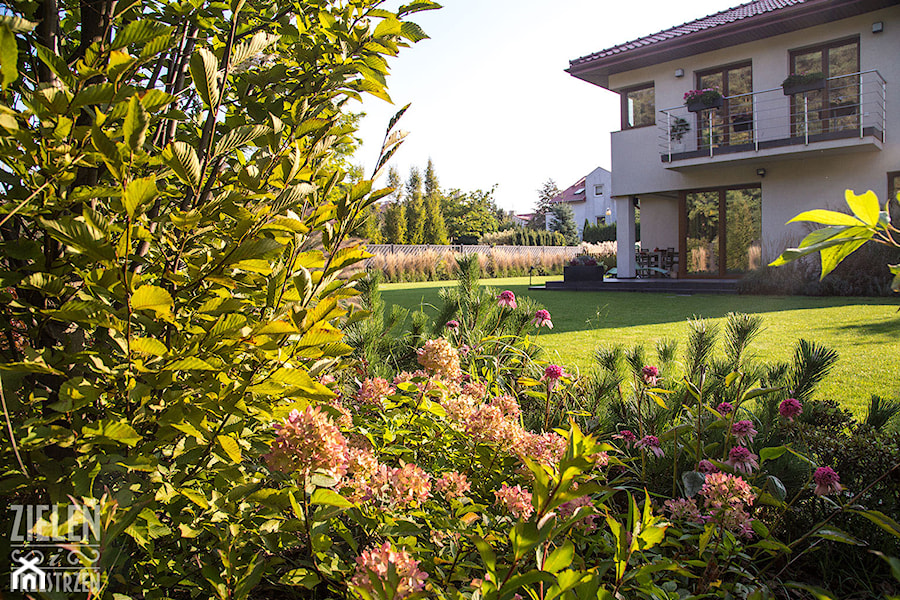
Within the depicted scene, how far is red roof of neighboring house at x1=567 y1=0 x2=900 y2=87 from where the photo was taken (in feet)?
37.0

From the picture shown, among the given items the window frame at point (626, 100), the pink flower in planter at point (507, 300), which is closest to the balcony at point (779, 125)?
the window frame at point (626, 100)

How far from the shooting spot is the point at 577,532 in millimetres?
1308

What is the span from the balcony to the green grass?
12.7 ft

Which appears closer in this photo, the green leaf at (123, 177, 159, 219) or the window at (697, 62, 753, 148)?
the green leaf at (123, 177, 159, 219)

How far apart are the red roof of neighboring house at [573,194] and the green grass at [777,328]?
46.4m

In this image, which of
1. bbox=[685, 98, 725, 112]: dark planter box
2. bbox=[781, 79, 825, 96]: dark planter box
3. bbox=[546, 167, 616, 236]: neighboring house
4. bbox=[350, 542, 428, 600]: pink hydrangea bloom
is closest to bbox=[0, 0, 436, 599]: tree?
bbox=[350, 542, 428, 600]: pink hydrangea bloom

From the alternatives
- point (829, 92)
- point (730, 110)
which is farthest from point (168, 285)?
point (829, 92)

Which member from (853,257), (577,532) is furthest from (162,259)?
(853,257)

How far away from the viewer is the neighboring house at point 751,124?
37.7 feet

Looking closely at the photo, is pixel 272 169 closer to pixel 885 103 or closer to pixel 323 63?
pixel 323 63

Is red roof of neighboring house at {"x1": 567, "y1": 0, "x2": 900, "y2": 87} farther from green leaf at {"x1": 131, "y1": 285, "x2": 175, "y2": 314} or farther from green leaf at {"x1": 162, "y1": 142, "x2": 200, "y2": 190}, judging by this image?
green leaf at {"x1": 131, "y1": 285, "x2": 175, "y2": 314}

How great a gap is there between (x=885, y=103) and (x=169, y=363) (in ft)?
49.7

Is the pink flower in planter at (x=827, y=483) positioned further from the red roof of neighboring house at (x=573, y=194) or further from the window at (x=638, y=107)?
the red roof of neighboring house at (x=573, y=194)

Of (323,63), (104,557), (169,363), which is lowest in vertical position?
(104,557)
